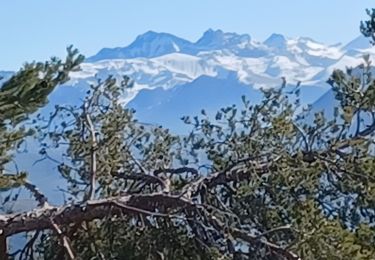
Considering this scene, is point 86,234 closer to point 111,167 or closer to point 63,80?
point 111,167

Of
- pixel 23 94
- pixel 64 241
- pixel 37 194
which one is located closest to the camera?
pixel 64 241

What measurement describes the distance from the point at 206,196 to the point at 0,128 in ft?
5.86

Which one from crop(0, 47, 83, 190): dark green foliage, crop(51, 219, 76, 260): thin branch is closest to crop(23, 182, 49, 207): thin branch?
crop(0, 47, 83, 190): dark green foliage

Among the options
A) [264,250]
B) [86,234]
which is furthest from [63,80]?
[264,250]

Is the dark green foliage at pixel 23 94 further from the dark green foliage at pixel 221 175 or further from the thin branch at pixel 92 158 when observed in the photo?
the thin branch at pixel 92 158

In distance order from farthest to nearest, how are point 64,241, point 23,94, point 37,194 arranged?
point 37,194 < point 23,94 < point 64,241

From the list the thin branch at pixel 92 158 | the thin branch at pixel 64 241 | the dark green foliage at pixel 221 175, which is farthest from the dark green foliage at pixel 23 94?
the thin branch at pixel 64 241

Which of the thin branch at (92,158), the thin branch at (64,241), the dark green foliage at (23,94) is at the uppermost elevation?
the dark green foliage at (23,94)

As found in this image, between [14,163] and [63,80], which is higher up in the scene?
[63,80]

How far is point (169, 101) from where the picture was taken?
174 m

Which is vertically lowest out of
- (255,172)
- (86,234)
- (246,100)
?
(86,234)

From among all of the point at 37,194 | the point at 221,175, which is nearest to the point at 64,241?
the point at 37,194

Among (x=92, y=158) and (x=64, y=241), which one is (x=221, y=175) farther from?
(x=64, y=241)

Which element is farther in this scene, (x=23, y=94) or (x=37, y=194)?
(x=37, y=194)
